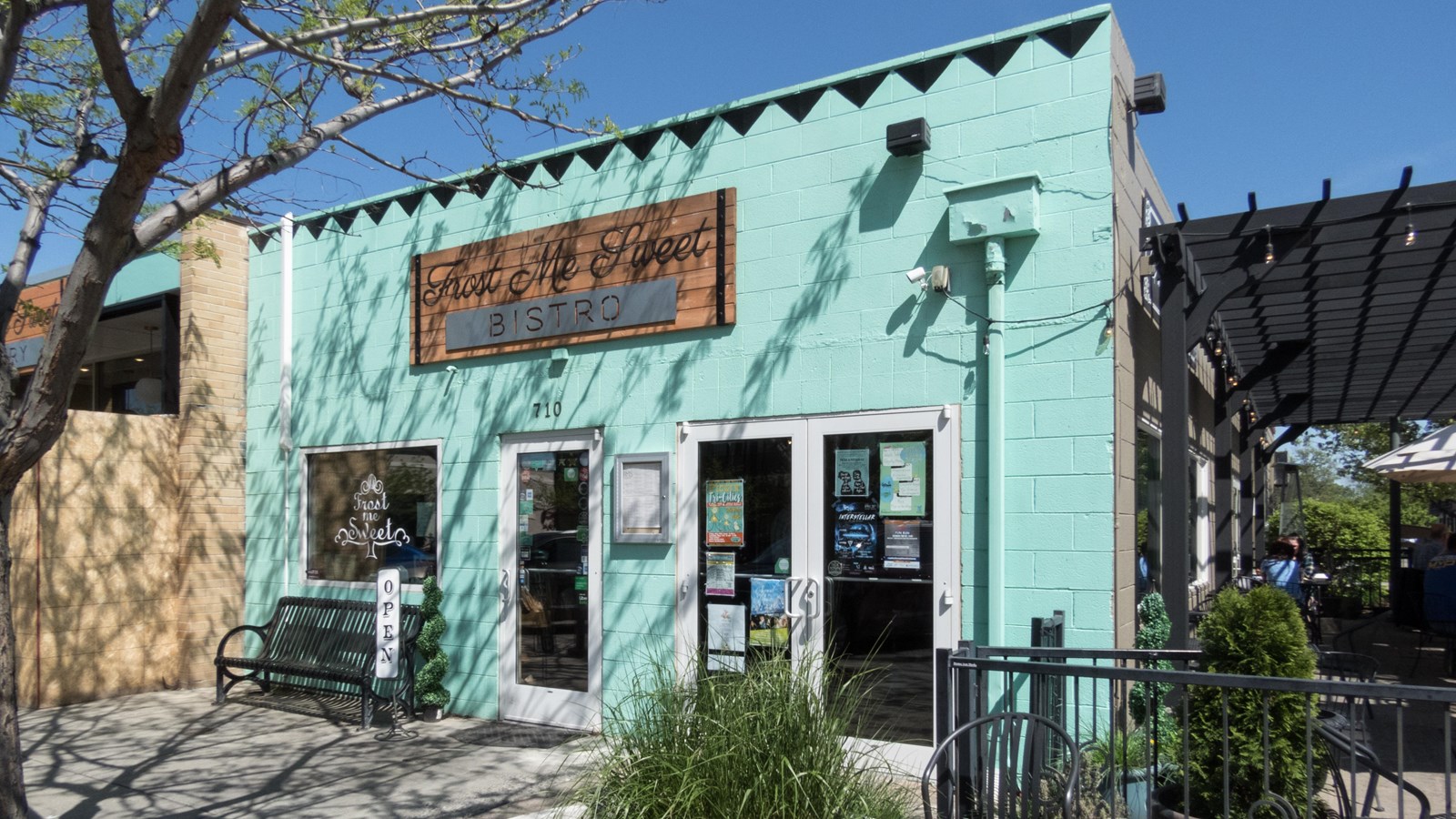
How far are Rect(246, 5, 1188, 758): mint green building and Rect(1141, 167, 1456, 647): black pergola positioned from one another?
12.8 inches

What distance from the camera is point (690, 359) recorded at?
7223mm

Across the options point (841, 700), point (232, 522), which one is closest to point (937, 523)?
point (841, 700)

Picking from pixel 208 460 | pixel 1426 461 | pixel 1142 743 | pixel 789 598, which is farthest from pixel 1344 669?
pixel 208 460

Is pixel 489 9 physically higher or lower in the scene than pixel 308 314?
higher

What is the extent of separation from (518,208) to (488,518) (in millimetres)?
2438

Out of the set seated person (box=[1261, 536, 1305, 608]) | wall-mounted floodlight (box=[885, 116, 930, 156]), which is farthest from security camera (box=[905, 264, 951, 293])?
seated person (box=[1261, 536, 1305, 608])

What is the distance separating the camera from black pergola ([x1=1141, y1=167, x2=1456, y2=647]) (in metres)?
6.07

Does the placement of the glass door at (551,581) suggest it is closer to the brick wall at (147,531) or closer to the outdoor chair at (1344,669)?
the brick wall at (147,531)

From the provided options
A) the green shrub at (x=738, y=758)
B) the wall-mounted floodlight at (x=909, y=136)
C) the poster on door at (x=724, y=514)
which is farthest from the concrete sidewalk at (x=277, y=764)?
the wall-mounted floodlight at (x=909, y=136)

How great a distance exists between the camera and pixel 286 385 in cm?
963

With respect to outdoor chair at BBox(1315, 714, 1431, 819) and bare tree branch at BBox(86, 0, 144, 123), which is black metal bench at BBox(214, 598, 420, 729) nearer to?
bare tree branch at BBox(86, 0, 144, 123)

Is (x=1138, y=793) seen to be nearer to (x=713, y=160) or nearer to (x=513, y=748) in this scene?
(x=513, y=748)

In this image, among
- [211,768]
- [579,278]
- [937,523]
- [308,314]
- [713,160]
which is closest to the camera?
[937,523]

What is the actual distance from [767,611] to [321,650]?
4258 millimetres
